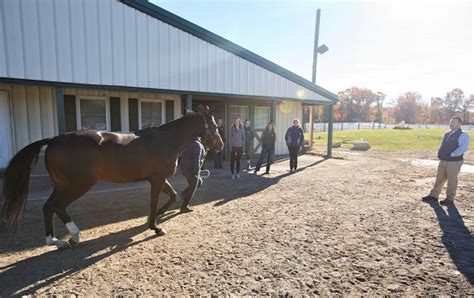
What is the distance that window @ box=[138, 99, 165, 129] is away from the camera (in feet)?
31.1

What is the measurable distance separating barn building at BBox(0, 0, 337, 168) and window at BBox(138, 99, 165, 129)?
0.03 m

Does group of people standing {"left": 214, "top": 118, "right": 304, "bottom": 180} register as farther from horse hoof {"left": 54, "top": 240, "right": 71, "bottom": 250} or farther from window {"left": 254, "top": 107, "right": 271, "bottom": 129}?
horse hoof {"left": 54, "top": 240, "right": 71, "bottom": 250}

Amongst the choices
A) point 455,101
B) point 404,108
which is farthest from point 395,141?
point 455,101

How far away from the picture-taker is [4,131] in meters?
7.26

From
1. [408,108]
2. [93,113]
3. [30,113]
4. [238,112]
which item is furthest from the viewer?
[408,108]

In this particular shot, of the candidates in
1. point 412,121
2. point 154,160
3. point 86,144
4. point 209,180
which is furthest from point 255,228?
point 412,121

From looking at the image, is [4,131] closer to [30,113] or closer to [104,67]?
[30,113]

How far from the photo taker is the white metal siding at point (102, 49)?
5.86m

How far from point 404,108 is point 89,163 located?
9150 cm

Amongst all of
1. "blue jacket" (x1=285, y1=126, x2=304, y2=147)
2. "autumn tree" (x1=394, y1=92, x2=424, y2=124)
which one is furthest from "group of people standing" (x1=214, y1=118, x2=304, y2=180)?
"autumn tree" (x1=394, y1=92, x2=424, y2=124)

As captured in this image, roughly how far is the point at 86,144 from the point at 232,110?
29.8ft

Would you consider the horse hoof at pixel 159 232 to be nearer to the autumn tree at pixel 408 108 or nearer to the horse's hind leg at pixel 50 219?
the horse's hind leg at pixel 50 219

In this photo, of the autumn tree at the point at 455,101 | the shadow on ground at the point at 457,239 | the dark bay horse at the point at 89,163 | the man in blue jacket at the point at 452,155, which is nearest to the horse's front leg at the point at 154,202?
the dark bay horse at the point at 89,163

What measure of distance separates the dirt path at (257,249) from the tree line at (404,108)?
73201 millimetres
